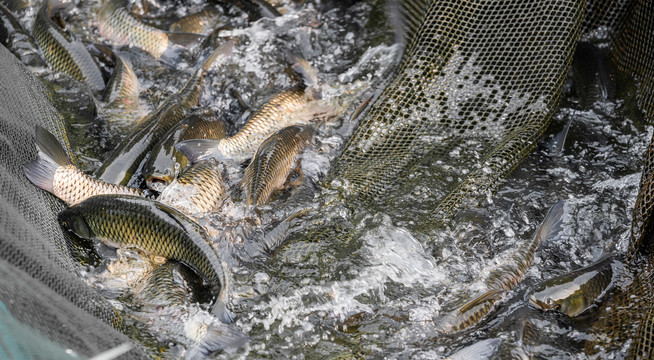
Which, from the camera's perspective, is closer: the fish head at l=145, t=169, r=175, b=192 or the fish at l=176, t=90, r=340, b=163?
the fish head at l=145, t=169, r=175, b=192

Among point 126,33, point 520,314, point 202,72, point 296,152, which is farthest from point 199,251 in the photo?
point 126,33

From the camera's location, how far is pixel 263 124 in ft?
11.5

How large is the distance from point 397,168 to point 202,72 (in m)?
1.59

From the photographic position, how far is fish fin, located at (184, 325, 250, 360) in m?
2.13

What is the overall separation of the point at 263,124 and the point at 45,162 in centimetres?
130

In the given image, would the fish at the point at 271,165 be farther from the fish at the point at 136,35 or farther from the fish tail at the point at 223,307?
the fish at the point at 136,35

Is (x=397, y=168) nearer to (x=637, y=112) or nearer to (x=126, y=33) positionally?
(x=637, y=112)

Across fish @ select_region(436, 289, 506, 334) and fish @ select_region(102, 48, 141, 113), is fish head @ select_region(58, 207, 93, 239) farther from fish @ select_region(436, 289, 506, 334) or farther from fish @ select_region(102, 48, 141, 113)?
fish @ select_region(436, 289, 506, 334)

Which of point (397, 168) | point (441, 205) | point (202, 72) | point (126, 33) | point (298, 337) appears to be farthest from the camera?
point (126, 33)

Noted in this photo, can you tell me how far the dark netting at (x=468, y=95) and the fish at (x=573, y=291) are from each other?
695 millimetres

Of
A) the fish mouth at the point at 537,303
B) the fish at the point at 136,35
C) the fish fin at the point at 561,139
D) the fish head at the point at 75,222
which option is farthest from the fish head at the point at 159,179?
the fish fin at the point at 561,139

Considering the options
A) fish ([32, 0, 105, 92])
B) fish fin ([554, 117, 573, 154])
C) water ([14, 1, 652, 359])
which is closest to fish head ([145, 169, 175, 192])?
water ([14, 1, 652, 359])

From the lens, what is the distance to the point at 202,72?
384cm

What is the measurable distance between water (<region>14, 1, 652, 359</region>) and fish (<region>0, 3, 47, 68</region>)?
19cm
